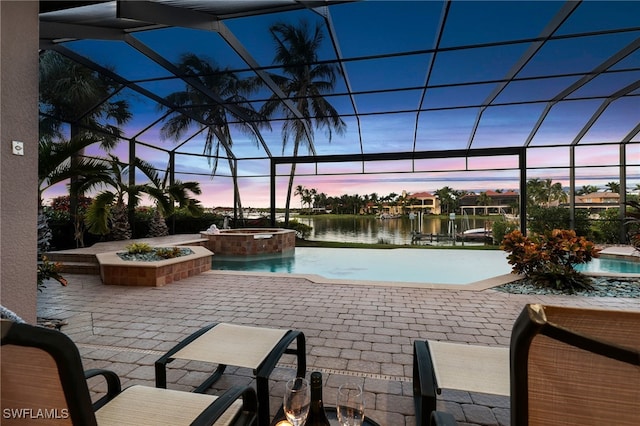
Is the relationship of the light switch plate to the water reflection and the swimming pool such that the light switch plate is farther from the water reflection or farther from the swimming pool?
the water reflection

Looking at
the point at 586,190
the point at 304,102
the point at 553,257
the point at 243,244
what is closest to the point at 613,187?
the point at 586,190

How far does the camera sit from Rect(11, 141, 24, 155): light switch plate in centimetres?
271

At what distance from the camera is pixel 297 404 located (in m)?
1.19

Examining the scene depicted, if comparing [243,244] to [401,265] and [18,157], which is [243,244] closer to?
[401,265]

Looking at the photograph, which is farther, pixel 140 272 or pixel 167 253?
pixel 167 253

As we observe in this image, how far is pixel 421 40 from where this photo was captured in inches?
233

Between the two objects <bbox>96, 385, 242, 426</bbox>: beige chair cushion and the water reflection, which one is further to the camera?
the water reflection

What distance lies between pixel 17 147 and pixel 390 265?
7.69 metres

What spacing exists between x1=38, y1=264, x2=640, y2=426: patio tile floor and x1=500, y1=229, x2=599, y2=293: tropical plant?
0.64 metres

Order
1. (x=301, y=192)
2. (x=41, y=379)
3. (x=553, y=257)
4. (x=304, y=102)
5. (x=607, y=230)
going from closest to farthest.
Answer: (x=41, y=379)
(x=553, y=257)
(x=607, y=230)
(x=304, y=102)
(x=301, y=192)

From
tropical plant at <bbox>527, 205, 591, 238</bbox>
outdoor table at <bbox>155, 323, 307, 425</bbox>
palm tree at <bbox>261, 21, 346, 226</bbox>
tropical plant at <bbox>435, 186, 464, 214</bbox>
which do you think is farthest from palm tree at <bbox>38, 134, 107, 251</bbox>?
tropical plant at <bbox>435, 186, 464, 214</bbox>

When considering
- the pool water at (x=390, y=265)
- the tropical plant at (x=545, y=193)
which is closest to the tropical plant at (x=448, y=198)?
the tropical plant at (x=545, y=193)

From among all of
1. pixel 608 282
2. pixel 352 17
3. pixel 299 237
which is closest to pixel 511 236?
pixel 608 282

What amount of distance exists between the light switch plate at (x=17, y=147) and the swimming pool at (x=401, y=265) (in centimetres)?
559
